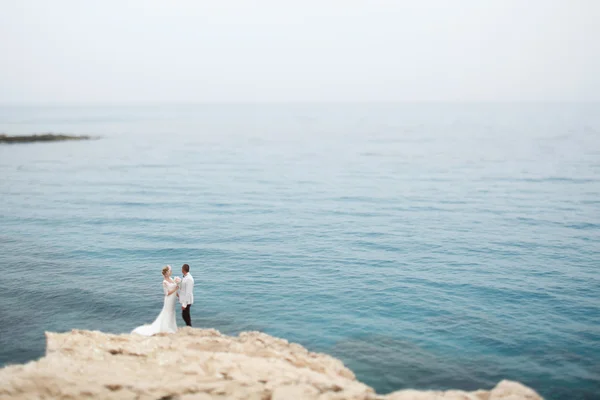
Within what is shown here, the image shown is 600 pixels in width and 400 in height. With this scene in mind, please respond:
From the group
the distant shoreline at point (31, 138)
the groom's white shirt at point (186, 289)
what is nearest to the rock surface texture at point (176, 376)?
the groom's white shirt at point (186, 289)

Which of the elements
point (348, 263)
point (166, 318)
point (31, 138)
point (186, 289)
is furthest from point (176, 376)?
Answer: point (31, 138)

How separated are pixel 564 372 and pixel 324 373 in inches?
344

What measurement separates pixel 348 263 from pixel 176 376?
17816 mm

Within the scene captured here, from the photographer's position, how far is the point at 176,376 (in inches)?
544

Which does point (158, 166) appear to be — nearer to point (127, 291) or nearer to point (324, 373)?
point (127, 291)

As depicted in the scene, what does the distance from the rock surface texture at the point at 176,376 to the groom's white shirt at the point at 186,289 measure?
9.93ft

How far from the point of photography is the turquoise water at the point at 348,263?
19.9 m

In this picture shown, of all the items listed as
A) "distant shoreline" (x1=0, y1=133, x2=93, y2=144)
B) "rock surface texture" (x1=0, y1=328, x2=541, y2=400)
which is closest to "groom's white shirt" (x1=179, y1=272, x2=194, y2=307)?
"rock surface texture" (x1=0, y1=328, x2=541, y2=400)

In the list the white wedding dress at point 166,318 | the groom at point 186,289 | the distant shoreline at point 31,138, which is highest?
the distant shoreline at point 31,138

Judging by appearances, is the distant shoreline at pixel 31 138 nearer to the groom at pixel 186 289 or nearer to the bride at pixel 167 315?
the bride at pixel 167 315

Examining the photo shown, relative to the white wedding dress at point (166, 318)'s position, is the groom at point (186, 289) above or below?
above

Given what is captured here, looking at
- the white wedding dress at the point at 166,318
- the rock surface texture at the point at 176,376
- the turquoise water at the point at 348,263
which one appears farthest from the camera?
the turquoise water at the point at 348,263

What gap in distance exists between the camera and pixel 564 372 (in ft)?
59.0

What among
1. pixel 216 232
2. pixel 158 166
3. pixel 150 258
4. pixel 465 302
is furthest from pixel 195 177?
pixel 465 302
